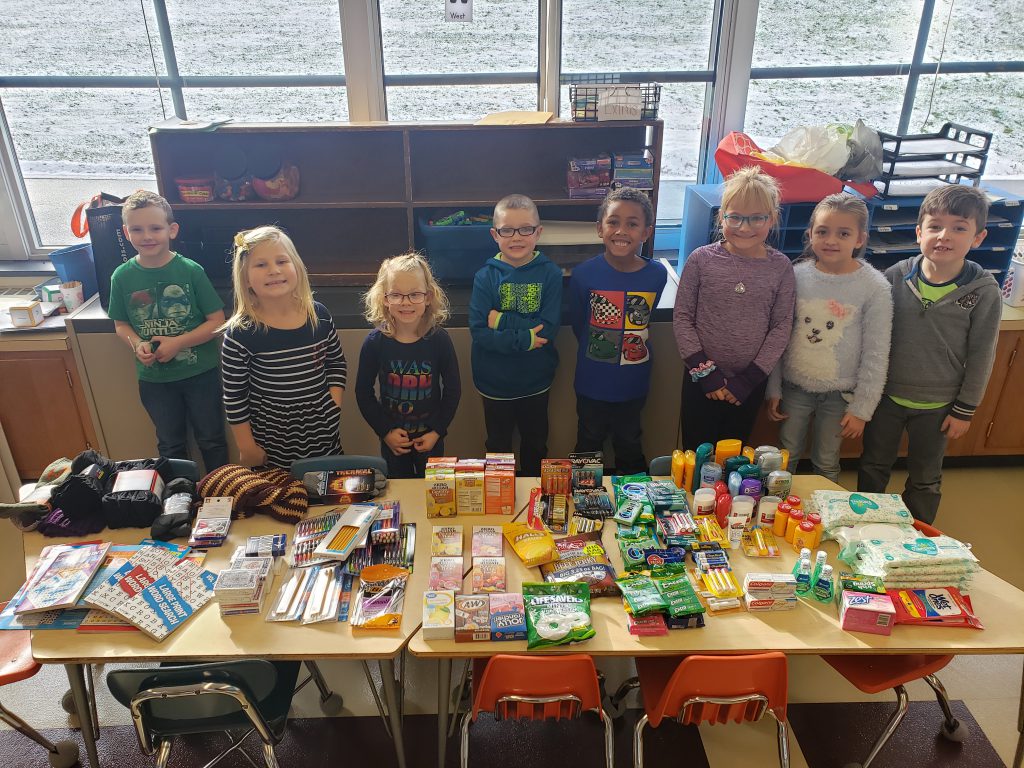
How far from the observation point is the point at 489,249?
320cm

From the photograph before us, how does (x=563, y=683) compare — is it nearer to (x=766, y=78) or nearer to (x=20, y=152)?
(x=766, y=78)

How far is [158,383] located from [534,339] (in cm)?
150

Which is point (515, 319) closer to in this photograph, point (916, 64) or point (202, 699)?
point (202, 699)

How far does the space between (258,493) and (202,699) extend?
0.59m

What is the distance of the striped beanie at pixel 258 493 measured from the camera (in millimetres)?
2047

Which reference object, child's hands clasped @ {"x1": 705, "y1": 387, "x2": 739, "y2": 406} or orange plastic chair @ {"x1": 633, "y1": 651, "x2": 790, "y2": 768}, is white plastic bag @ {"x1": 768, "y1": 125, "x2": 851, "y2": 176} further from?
orange plastic chair @ {"x1": 633, "y1": 651, "x2": 790, "y2": 768}

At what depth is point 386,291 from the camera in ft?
7.70

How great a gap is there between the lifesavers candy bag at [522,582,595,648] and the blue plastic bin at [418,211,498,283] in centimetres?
173

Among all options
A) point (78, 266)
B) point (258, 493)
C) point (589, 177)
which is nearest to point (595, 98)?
point (589, 177)

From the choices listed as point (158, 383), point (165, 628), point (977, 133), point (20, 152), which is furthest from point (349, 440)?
point (977, 133)

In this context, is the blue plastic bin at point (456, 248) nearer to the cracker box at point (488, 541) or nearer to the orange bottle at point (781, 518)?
the cracker box at point (488, 541)

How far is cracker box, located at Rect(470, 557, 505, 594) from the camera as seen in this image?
5.85ft

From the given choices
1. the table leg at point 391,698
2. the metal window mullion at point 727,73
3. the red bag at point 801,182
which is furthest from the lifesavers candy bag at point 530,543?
the metal window mullion at point 727,73

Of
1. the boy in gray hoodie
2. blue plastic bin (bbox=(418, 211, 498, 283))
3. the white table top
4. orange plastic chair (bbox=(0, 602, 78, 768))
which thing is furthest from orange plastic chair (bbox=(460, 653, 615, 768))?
blue plastic bin (bbox=(418, 211, 498, 283))
